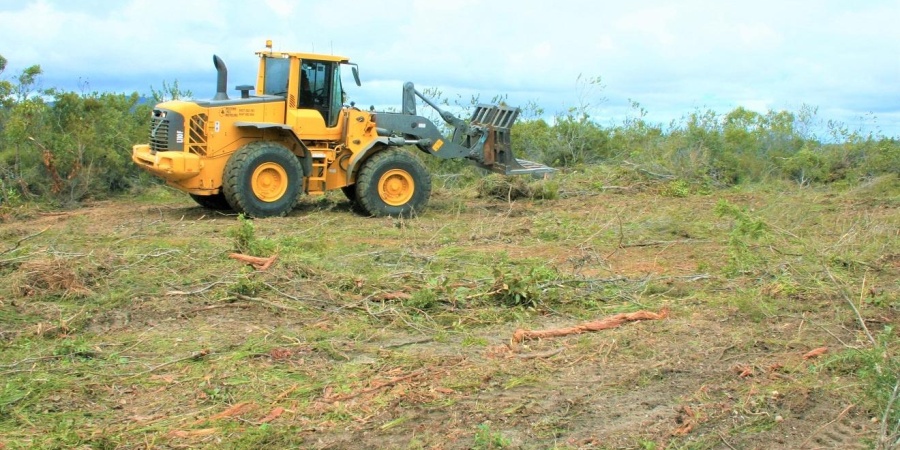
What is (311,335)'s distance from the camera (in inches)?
248

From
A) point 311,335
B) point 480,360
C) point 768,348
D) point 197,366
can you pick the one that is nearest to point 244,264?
point 311,335

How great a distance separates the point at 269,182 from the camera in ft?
39.5

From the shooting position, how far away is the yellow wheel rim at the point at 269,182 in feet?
39.1

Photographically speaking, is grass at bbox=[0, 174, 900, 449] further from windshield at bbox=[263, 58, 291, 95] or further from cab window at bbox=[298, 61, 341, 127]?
windshield at bbox=[263, 58, 291, 95]

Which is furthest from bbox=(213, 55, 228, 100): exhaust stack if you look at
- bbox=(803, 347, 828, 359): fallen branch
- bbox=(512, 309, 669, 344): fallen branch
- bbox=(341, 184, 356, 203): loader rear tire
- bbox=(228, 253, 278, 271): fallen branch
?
bbox=(803, 347, 828, 359): fallen branch

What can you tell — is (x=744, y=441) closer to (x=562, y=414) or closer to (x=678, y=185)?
(x=562, y=414)

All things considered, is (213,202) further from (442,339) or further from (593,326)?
(593,326)

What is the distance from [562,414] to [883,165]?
1375 centimetres

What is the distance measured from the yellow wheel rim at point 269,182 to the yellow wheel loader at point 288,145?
13 mm

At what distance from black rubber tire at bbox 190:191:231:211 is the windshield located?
1.75 meters

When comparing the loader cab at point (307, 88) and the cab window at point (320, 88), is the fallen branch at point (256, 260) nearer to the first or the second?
the loader cab at point (307, 88)

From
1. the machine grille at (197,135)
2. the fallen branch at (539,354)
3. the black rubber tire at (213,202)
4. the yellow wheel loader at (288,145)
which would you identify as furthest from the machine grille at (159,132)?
the fallen branch at (539,354)

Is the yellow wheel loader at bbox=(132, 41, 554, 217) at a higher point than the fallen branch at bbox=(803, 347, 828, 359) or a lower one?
higher

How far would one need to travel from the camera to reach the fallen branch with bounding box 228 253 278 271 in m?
7.76
